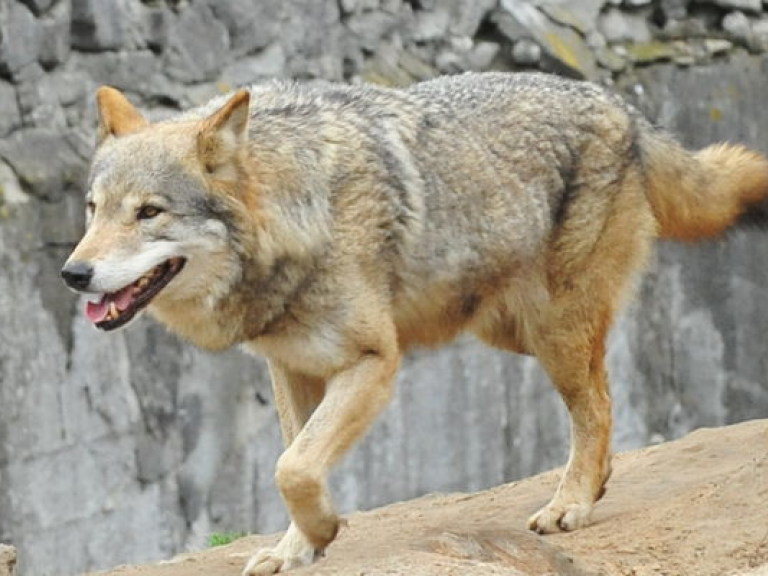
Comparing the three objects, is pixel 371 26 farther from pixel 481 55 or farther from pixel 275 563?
pixel 275 563

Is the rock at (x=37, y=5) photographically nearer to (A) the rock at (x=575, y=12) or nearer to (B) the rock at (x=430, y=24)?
(B) the rock at (x=430, y=24)

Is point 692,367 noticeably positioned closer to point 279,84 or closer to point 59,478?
point 59,478

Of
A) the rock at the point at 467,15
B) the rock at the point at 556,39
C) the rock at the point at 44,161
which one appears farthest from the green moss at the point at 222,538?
the rock at the point at 556,39

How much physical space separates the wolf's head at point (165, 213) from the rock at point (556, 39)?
531 centimetres

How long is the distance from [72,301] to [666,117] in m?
3.98

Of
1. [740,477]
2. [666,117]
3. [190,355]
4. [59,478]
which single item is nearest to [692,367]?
[666,117]

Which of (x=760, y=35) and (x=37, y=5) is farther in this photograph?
(x=760, y=35)

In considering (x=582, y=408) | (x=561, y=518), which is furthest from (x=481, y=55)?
(x=561, y=518)

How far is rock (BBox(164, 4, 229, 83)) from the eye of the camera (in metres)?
10.4

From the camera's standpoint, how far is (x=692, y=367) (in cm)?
1228

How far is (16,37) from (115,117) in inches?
125

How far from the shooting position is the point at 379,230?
684cm

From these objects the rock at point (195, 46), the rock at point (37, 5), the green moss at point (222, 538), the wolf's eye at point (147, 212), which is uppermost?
the wolf's eye at point (147, 212)

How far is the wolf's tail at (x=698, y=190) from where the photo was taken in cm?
794
